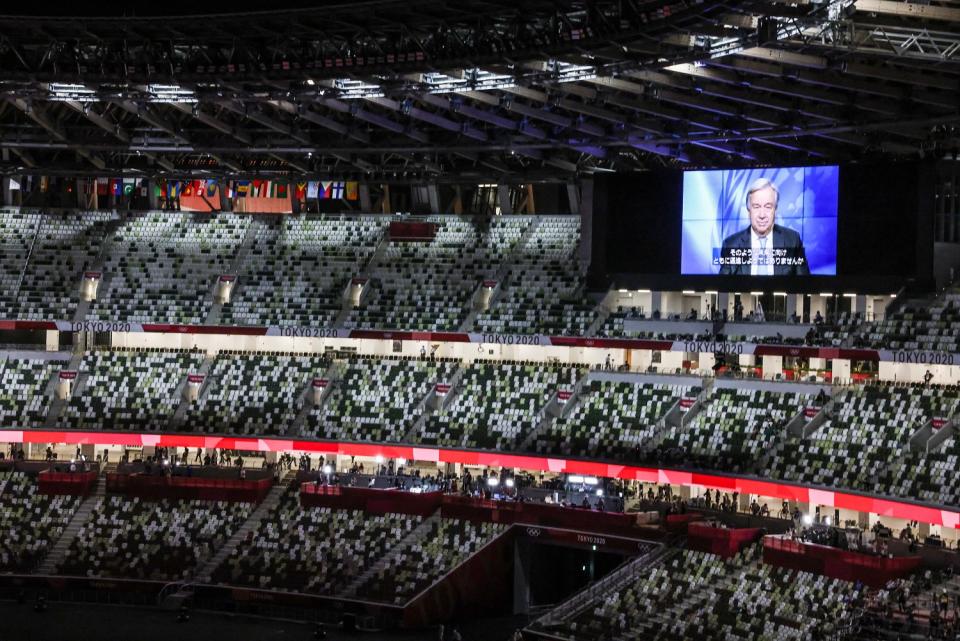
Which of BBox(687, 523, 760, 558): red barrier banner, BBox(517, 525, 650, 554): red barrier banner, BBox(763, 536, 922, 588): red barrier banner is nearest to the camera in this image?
BBox(763, 536, 922, 588): red barrier banner

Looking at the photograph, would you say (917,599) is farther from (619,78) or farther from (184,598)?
(184,598)

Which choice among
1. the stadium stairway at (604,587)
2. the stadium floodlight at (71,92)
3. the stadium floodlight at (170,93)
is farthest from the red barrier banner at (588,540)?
the stadium floodlight at (71,92)

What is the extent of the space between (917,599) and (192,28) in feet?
90.0

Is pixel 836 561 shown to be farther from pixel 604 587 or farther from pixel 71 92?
pixel 71 92

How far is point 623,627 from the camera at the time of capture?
41.6m

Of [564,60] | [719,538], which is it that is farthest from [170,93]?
[719,538]

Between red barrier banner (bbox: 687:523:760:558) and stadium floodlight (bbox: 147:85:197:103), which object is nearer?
red barrier banner (bbox: 687:523:760:558)

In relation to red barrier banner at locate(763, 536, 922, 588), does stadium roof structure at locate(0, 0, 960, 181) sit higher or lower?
higher

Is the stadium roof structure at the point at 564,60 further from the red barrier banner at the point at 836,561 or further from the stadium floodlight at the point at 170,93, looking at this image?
the red barrier banner at the point at 836,561

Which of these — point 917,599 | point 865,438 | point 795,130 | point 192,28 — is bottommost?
point 917,599

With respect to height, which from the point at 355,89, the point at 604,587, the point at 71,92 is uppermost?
the point at 71,92

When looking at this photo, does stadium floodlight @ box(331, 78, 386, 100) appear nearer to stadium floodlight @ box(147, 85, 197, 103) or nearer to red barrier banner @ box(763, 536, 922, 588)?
stadium floodlight @ box(147, 85, 197, 103)

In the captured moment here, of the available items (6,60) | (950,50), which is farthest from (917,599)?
(6,60)

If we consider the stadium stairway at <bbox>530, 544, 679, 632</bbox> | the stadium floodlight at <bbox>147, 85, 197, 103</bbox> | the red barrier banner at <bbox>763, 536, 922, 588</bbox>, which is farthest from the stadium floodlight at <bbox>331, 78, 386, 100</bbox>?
the red barrier banner at <bbox>763, 536, 922, 588</bbox>
